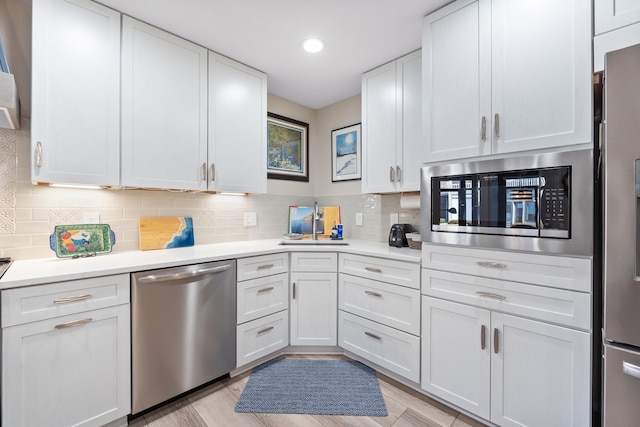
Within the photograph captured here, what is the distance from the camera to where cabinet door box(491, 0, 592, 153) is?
1.26m

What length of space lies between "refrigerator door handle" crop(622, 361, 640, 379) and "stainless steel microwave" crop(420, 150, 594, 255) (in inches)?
17.5

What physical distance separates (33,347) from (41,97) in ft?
4.16

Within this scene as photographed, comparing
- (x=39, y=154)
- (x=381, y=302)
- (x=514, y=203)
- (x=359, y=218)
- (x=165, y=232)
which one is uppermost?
(x=39, y=154)

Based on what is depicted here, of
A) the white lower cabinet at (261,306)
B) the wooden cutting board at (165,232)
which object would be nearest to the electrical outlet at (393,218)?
the white lower cabinet at (261,306)

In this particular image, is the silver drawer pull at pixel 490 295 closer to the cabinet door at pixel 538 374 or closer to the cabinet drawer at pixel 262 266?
the cabinet door at pixel 538 374

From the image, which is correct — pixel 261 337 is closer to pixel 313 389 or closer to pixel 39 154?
pixel 313 389

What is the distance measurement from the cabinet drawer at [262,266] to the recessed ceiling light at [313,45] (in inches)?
→ 62.7

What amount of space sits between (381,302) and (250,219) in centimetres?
147

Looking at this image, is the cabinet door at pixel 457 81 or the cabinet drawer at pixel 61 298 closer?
the cabinet drawer at pixel 61 298

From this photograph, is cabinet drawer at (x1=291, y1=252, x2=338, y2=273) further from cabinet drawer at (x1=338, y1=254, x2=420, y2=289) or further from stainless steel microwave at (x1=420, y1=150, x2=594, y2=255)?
stainless steel microwave at (x1=420, y1=150, x2=594, y2=255)

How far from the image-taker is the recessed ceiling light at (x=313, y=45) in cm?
204

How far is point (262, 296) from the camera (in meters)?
2.18

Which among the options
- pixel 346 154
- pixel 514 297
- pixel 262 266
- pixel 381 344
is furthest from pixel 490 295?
pixel 346 154

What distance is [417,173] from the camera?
214 cm
